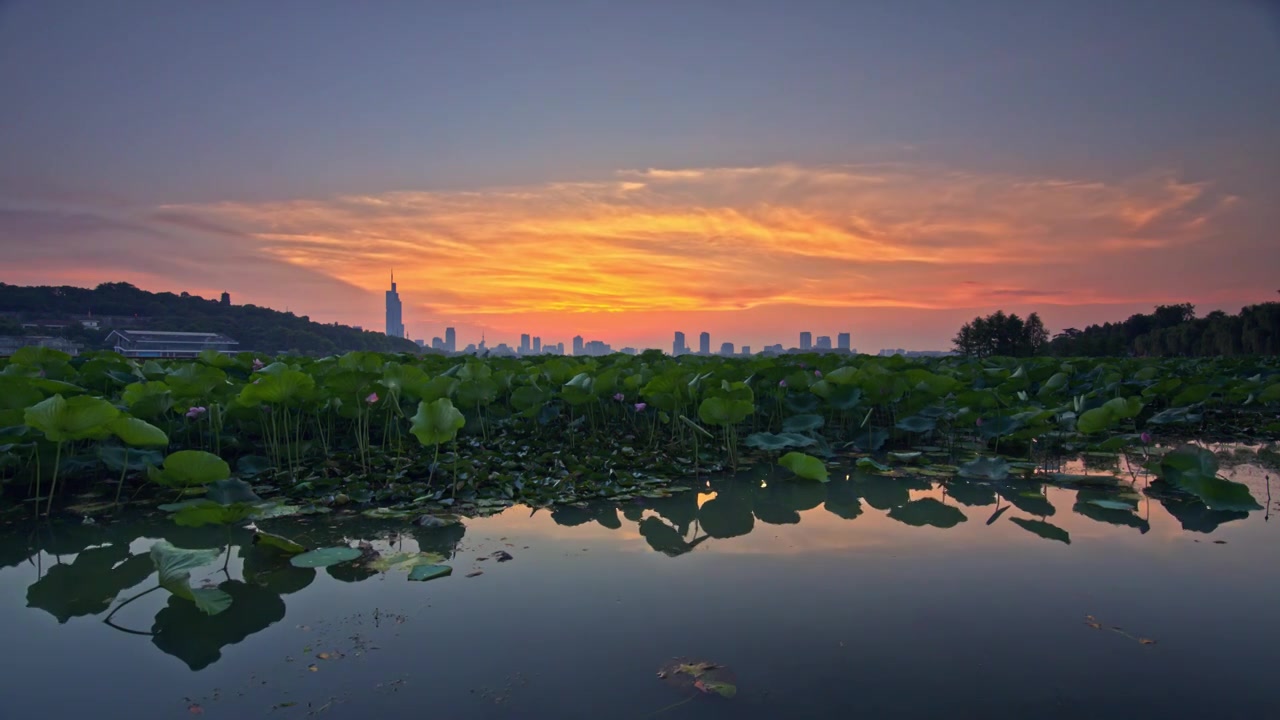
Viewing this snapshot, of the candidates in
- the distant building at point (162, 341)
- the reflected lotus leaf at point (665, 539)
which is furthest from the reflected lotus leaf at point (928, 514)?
the distant building at point (162, 341)

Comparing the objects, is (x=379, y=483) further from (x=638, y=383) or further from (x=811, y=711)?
(x=811, y=711)

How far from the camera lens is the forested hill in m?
28.9

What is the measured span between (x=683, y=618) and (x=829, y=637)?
1.63 ft

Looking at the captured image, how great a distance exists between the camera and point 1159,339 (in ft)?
135

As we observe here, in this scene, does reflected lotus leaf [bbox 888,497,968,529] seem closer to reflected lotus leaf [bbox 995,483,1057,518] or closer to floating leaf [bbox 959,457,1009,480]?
reflected lotus leaf [bbox 995,483,1057,518]

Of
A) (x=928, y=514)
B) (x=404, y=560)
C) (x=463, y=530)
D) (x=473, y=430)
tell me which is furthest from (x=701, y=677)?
(x=473, y=430)

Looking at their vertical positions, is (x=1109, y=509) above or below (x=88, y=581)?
above

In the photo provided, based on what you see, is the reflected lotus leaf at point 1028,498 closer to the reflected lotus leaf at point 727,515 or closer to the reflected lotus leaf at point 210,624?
the reflected lotus leaf at point 727,515

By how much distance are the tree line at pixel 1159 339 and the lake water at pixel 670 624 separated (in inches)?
1254

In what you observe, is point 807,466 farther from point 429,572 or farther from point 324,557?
point 324,557

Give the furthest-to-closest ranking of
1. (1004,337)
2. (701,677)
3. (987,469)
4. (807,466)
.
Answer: (1004,337) < (987,469) < (807,466) < (701,677)

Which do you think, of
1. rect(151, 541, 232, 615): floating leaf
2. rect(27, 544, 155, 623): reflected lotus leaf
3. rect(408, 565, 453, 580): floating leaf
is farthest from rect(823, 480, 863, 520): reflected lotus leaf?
rect(27, 544, 155, 623): reflected lotus leaf

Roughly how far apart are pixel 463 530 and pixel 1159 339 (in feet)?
172

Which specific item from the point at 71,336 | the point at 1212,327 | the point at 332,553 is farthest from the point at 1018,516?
the point at 1212,327
